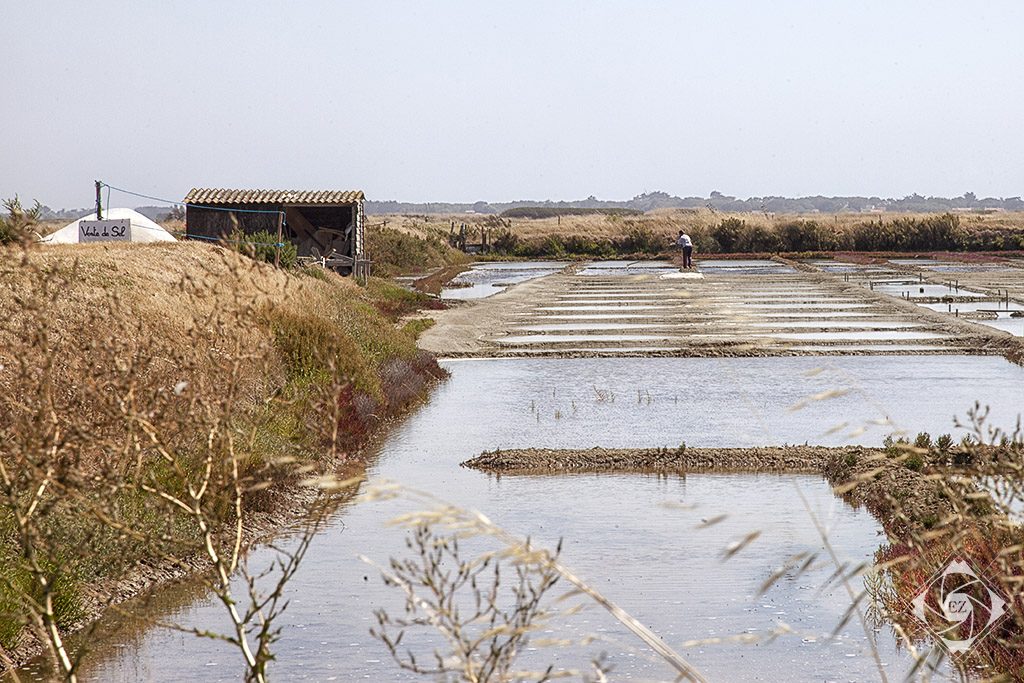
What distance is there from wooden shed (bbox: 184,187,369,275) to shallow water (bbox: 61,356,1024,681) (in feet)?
58.3

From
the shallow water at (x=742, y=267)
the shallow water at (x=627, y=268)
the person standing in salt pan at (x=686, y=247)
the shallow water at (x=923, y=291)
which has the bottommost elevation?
the shallow water at (x=627, y=268)

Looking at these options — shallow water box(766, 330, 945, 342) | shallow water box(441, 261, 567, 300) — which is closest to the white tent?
shallow water box(441, 261, 567, 300)

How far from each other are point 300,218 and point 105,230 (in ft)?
29.0

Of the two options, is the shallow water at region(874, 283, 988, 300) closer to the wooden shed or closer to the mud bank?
the wooden shed

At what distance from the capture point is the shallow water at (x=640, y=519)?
8.30m

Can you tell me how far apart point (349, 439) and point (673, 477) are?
3.86 meters

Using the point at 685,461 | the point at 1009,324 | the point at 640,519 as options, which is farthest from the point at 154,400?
the point at 1009,324

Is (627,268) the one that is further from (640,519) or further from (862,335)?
(640,519)

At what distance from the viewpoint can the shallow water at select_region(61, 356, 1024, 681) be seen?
8305 millimetres

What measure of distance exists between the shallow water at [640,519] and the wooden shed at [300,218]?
1776 centimetres

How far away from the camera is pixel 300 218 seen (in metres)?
40.9

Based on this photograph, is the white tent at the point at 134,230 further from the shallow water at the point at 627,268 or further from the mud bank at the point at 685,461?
the shallow water at the point at 627,268

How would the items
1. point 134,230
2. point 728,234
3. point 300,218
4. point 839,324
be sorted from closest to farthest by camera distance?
point 839,324, point 134,230, point 300,218, point 728,234

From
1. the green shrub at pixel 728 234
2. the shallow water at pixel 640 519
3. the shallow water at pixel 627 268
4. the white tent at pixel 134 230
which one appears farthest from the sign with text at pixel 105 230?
the green shrub at pixel 728 234
